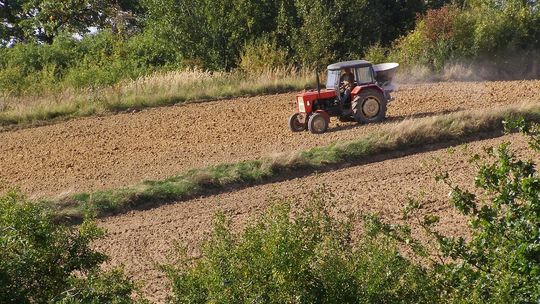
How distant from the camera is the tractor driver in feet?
62.7

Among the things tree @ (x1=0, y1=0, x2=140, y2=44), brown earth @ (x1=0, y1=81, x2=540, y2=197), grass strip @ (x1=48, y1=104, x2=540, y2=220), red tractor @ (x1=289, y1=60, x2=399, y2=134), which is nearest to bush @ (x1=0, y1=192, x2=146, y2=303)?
grass strip @ (x1=48, y1=104, x2=540, y2=220)

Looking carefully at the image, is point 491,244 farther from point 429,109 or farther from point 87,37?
point 87,37

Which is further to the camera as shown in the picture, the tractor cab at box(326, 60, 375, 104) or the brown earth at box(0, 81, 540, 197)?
the tractor cab at box(326, 60, 375, 104)

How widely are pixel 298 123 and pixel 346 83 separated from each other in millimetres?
1462

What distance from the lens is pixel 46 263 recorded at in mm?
6984

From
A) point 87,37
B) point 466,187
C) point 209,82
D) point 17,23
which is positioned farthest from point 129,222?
point 17,23

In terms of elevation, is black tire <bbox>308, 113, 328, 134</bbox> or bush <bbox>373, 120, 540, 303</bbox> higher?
bush <bbox>373, 120, 540, 303</bbox>

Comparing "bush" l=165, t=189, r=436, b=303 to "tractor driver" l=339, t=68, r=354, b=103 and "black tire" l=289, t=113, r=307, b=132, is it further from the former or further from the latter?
"tractor driver" l=339, t=68, r=354, b=103

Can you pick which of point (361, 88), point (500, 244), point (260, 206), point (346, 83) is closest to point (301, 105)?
point (346, 83)

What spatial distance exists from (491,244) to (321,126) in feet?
40.1

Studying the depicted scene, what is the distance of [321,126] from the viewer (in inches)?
731

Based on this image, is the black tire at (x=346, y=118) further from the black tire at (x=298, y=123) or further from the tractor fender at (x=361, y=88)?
the black tire at (x=298, y=123)

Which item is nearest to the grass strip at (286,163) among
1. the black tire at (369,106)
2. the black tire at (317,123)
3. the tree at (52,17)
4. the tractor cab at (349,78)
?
the black tire at (369,106)

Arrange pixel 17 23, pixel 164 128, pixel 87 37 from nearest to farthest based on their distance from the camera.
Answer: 1. pixel 164 128
2. pixel 87 37
3. pixel 17 23
